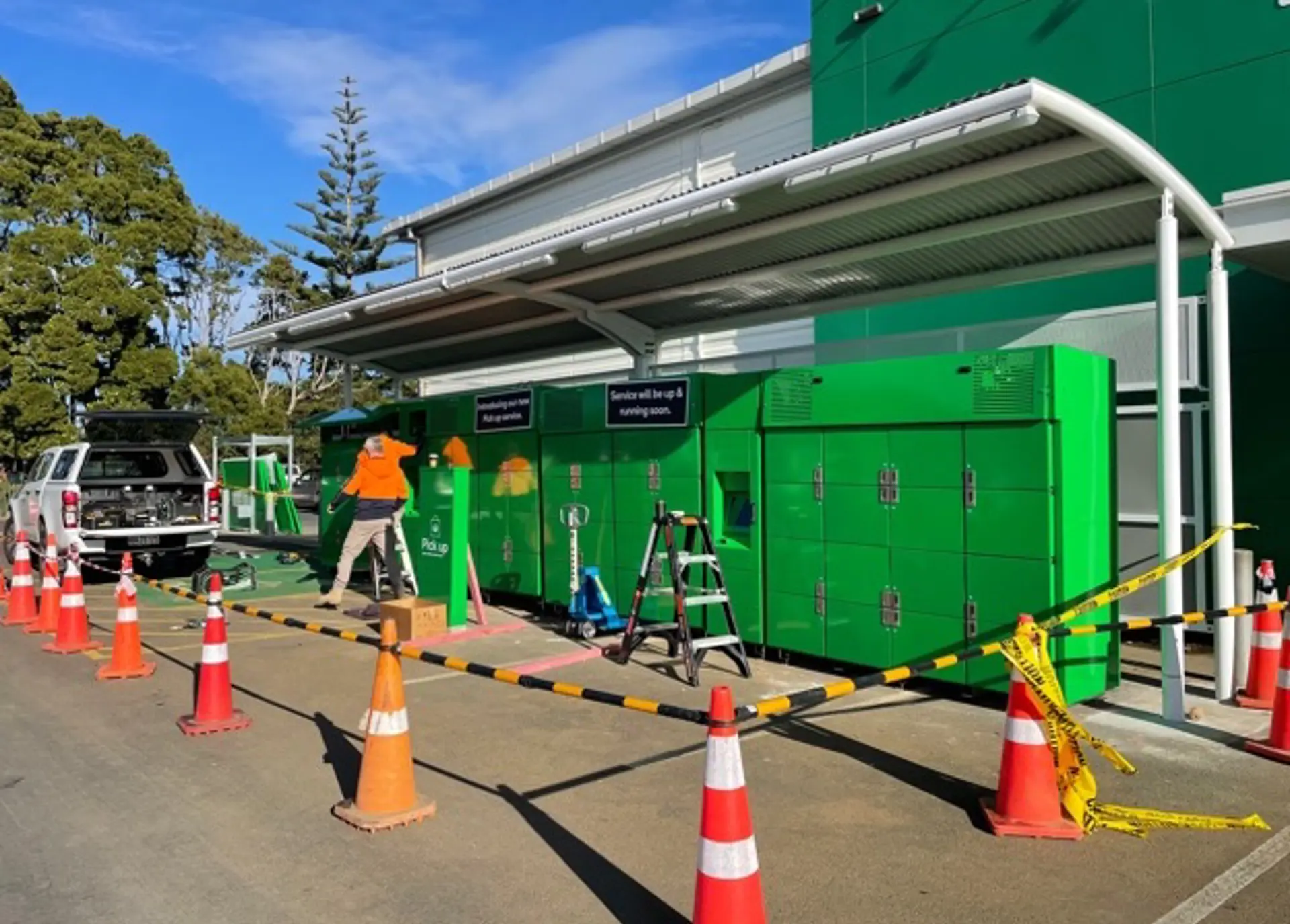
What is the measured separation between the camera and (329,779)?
18.0 feet

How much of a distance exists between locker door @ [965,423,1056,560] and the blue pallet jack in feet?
12.6

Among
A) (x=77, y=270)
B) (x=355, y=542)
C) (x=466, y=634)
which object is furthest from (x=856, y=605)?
(x=77, y=270)

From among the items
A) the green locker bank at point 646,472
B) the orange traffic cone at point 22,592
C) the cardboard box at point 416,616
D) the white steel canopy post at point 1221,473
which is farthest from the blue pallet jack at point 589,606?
the orange traffic cone at point 22,592

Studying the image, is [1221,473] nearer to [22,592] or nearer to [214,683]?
[214,683]

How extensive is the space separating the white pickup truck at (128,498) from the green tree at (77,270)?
1599 centimetres

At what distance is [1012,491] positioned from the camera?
6.91m

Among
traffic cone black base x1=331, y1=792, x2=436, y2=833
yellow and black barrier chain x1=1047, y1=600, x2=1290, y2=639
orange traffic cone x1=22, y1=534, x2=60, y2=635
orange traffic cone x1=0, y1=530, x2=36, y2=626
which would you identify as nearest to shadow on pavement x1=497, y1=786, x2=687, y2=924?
traffic cone black base x1=331, y1=792, x2=436, y2=833

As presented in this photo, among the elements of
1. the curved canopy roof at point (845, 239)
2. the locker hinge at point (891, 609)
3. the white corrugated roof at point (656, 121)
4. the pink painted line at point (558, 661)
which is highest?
the white corrugated roof at point (656, 121)

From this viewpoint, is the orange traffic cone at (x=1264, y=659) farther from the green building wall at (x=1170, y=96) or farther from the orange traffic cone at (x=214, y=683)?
the orange traffic cone at (x=214, y=683)

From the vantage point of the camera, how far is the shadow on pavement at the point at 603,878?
383 cm

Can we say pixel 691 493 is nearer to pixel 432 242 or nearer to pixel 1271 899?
pixel 1271 899

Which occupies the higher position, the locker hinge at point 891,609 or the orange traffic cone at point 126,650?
the locker hinge at point 891,609

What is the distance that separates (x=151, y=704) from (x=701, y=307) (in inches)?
279

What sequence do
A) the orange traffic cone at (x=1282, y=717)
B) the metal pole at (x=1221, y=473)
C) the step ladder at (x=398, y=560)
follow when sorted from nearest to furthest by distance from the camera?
the orange traffic cone at (x=1282, y=717) < the metal pole at (x=1221, y=473) < the step ladder at (x=398, y=560)
